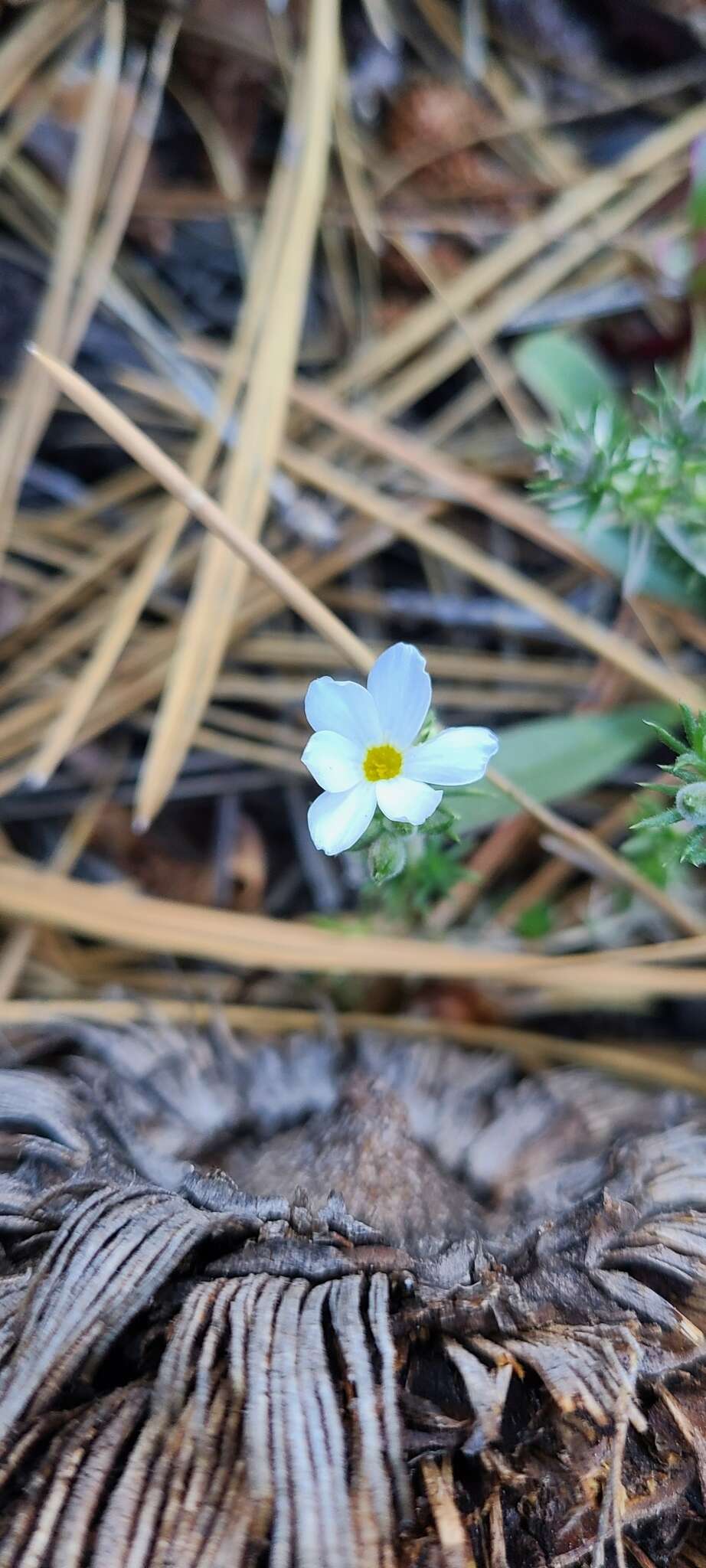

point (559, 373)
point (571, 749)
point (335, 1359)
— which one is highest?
point (559, 373)

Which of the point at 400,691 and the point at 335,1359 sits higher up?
the point at 400,691

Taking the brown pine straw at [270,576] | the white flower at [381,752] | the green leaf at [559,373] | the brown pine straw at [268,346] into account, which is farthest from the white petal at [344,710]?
the green leaf at [559,373]

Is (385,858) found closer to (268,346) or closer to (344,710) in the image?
(344,710)

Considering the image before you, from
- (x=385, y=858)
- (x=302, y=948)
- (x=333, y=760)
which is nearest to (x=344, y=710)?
Answer: (x=333, y=760)

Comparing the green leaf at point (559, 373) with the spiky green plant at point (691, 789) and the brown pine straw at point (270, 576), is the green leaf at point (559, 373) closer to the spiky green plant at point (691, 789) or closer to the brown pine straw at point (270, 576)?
the brown pine straw at point (270, 576)

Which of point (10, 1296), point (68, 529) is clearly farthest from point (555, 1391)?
point (68, 529)

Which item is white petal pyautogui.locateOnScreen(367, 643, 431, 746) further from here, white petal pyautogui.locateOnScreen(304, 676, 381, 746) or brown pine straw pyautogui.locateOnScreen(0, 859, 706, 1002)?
brown pine straw pyautogui.locateOnScreen(0, 859, 706, 1002)

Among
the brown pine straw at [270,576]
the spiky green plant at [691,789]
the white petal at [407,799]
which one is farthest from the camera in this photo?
the brown pine straw at [270,576]
